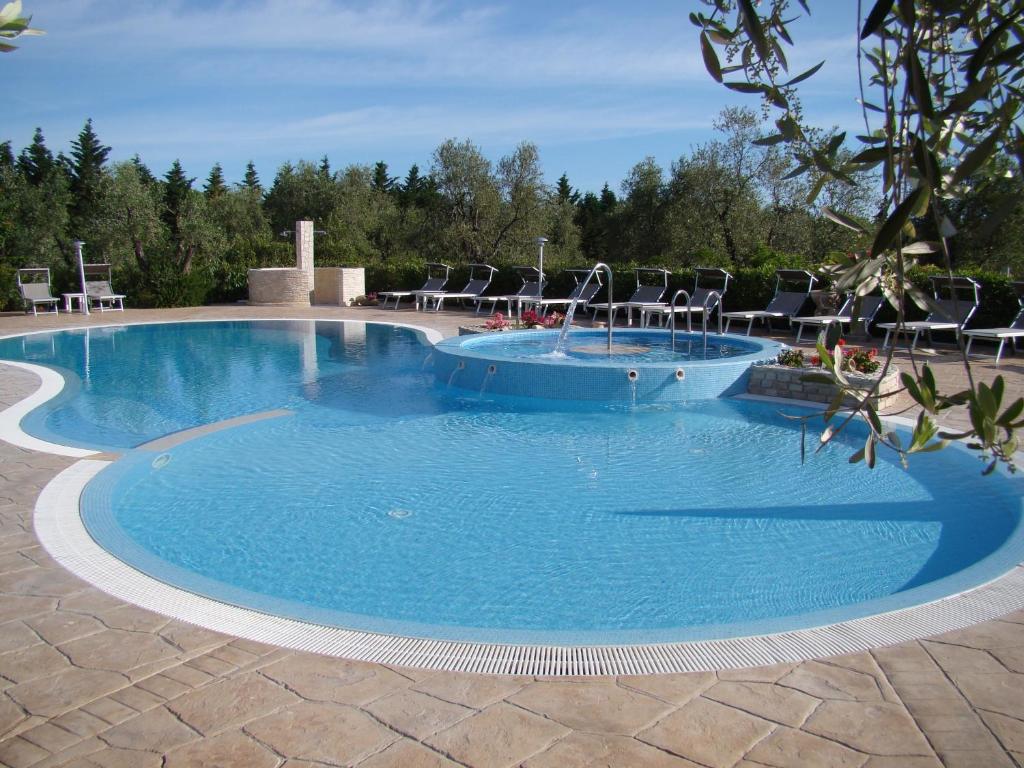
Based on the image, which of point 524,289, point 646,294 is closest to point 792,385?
point 646,294

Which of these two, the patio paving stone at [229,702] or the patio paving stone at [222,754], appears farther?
the patio paving stone at [229,702]

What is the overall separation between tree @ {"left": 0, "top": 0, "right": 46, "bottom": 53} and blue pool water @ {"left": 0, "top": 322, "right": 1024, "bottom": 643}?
9.04ft

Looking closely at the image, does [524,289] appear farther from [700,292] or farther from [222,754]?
[222,754]

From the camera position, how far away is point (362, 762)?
2.51 meters

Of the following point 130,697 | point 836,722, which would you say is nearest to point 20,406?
point 130,697

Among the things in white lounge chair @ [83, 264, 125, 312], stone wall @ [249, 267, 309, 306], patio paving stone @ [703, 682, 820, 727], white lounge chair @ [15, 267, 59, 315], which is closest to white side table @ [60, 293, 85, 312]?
white lounge chair @ [83, 264, 125, 312]

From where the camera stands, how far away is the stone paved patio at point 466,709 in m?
2.53

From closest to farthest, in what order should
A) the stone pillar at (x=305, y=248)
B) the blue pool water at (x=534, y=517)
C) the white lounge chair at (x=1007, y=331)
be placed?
1. the blue pool water at (x=534, y=517)
2. the white lounge chair at (x=1007, y=331)
3. the stone pillar at (x=305, y=248)

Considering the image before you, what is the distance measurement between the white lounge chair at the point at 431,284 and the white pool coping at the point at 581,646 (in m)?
16.5

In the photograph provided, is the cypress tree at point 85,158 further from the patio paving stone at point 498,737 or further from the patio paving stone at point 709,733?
the patio paving stone at point 709,733

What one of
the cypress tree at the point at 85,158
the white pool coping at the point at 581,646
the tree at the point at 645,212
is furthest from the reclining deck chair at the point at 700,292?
the cypress tree at the point at 85,158

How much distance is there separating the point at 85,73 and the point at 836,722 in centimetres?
2156

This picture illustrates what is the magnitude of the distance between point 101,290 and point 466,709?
19.7m

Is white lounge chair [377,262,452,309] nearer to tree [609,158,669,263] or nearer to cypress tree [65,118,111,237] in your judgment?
tree [609,158,669,263]
